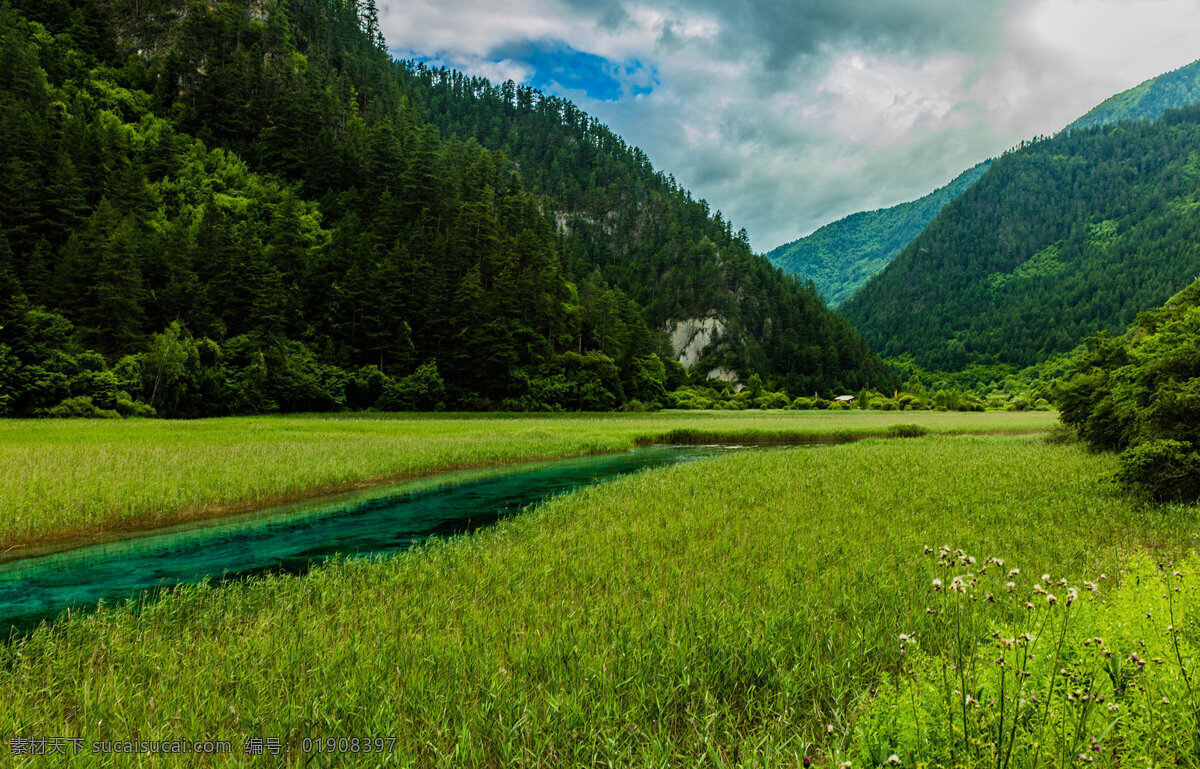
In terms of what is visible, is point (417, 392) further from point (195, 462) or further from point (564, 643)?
point (564, 643)

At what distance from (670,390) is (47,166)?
87833 mm

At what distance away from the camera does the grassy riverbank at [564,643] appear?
4.31 metres

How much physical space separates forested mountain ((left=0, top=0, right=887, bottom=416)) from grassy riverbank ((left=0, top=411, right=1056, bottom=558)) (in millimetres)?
13469

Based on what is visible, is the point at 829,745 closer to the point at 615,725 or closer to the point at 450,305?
the point at 615,725

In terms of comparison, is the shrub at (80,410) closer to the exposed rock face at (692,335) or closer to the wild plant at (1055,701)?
the wild plant at (1055,701)

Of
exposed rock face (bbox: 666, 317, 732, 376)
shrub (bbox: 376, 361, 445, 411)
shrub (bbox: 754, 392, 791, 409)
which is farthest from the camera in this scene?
exposed rock face (bbox: 666, 317, 732, 376)

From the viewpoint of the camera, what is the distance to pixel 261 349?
158ft

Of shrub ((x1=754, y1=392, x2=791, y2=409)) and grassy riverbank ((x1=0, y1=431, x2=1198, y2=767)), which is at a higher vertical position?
shrub ((x1=754, y1=392, x2=791, y2=409))

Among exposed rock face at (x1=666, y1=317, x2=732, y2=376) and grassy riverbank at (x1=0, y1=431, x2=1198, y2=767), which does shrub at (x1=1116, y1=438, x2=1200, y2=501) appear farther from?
exposed rock face at (x1=666, y1=317, x2=732, y2=376)

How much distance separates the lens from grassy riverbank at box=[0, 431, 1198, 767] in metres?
4.31

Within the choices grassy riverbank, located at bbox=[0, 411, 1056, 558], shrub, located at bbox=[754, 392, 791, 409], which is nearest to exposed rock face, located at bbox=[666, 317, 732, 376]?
shrub, located at bbox=[754, 392, 791, 409]

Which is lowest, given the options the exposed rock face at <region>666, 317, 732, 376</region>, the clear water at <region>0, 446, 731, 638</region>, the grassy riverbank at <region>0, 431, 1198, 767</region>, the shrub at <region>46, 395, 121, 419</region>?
the clear water at <region>0, 446, 731, 638</region>

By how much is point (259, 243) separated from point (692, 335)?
94687 millimetres

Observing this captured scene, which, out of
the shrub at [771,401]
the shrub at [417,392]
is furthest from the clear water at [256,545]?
the shrub at [771,401]
